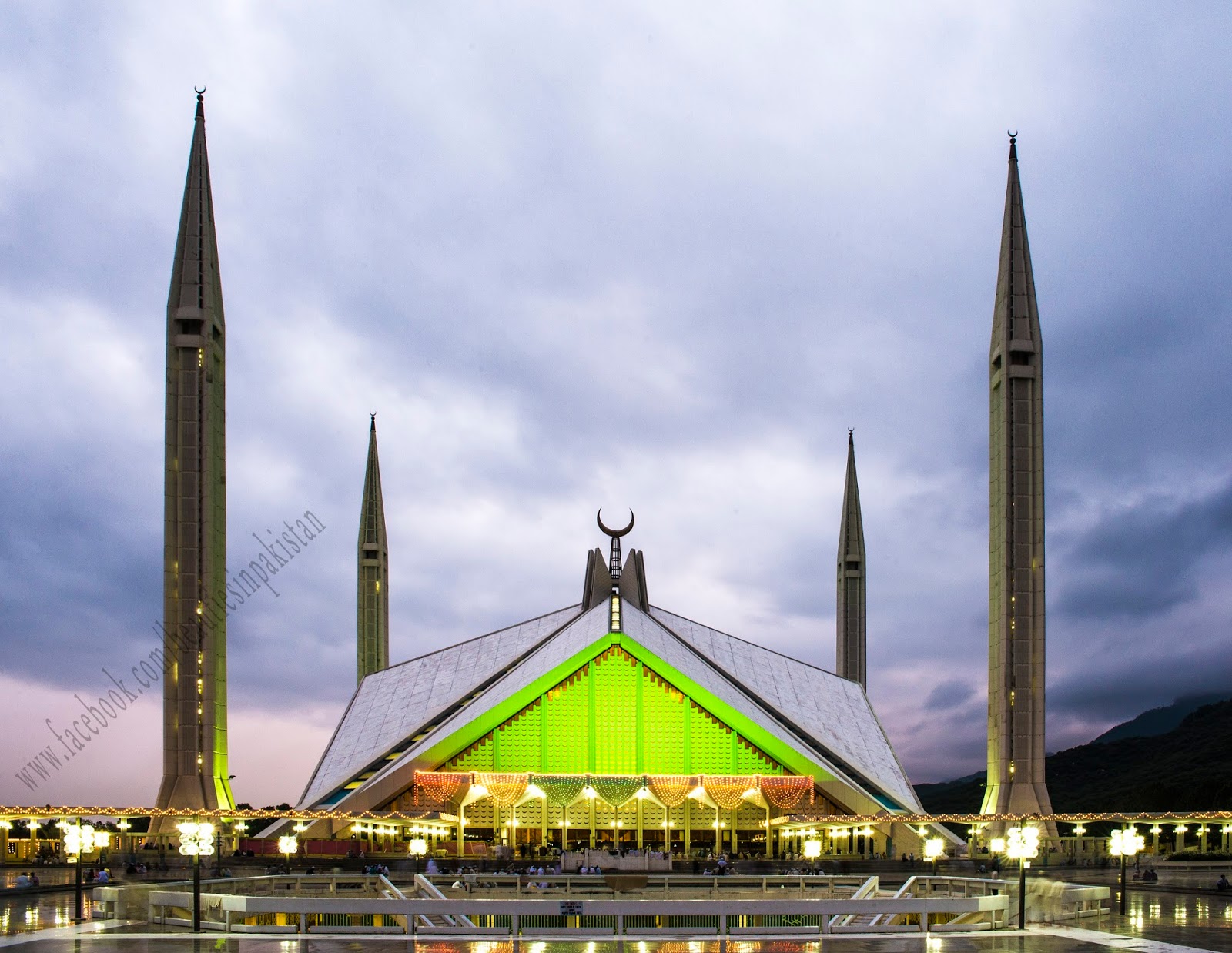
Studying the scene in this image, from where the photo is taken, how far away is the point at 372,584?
160 feet

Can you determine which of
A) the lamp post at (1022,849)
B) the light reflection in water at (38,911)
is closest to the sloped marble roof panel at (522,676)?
the light reflection in water at (38,911)

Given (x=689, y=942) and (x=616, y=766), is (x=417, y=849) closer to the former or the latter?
(x=616, y=766)

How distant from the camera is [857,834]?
32.3m

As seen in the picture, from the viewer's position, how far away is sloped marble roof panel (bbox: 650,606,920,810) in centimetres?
3294

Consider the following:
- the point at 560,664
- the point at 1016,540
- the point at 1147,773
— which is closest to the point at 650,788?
the point at 560,664

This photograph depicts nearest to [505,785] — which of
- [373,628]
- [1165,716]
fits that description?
[373,628]

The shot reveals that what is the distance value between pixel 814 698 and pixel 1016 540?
733 centimetres

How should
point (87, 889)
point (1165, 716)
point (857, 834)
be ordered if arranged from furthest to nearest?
point (1165, 716), point (857, 834), point (87, 889)

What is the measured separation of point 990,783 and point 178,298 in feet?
76.7

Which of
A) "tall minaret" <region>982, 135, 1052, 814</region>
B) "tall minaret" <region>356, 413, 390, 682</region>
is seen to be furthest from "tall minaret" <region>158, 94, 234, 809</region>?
"tall minaret" <region>982, 135, 1052, 814</region>

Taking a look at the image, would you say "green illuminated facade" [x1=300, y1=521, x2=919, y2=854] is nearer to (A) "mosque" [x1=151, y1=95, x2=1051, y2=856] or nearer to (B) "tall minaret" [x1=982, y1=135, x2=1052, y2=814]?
(A) "mosque" [x1=151, y1=95, x2=1051, y2=856]

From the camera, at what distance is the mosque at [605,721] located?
30422 millimetres

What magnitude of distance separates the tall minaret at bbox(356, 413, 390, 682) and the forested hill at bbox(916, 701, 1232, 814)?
2851 centimetres

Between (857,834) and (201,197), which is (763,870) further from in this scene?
(201,197)
